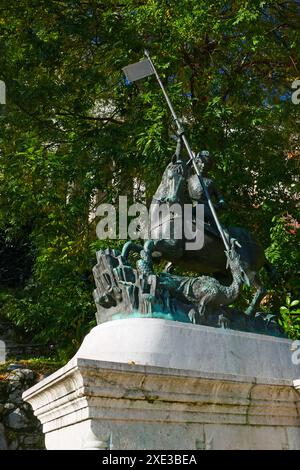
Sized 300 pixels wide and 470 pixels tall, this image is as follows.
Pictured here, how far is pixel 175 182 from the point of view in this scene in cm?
695

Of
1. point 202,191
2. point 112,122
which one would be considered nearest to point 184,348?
point 202,191

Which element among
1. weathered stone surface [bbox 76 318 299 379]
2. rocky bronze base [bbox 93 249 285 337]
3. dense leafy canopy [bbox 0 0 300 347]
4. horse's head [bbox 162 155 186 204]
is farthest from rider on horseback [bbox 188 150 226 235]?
dense leafy canopy [bbox 0 0 300 347]

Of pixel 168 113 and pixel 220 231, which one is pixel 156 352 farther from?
pixel 168 113

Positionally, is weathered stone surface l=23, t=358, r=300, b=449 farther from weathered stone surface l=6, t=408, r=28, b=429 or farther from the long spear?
weathered stone surface l=6, t=408, r=28, b=429

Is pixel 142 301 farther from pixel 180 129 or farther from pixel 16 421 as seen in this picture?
pixel 16 421

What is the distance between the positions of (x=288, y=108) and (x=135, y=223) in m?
3.84

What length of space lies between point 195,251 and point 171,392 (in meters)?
1.91

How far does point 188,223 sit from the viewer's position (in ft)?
22.2

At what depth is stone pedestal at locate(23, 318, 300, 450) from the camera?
5.00m

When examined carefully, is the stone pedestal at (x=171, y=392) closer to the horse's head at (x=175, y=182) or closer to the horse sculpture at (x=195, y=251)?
the horse sculpture at (x=195, y=251)

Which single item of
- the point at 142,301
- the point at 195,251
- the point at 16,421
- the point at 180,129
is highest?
the point at 180,129

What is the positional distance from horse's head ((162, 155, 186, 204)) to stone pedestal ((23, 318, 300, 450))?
59.6 inches

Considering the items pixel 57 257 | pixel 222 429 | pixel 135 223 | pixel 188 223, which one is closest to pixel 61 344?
pixel 57 257

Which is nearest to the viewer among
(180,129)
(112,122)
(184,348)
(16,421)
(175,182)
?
(184,348)
